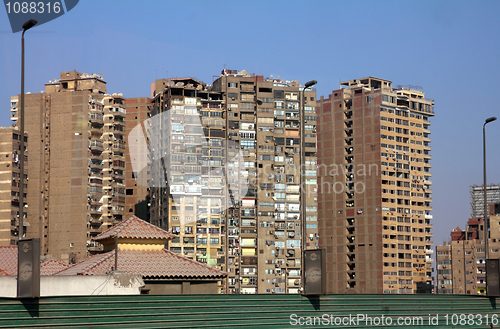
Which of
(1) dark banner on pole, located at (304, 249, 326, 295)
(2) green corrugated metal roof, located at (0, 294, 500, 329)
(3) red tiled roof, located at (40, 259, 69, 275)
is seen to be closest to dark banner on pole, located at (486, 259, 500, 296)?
(2) green corrugated metal roof, located at (0, 294, 500, 329)

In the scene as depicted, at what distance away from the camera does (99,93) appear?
452ft

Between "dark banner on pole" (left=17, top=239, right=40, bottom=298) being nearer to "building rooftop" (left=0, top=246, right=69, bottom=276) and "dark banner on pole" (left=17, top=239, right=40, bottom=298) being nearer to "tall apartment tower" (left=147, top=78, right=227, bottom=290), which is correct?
"building rooftop" (left=0, top=246, right=69, bottom=276)

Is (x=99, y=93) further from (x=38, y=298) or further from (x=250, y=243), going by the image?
(x=38, y=298)

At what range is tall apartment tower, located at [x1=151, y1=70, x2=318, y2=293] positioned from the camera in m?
112

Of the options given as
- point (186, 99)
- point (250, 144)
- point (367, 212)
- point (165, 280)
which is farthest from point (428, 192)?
point (165, 280)

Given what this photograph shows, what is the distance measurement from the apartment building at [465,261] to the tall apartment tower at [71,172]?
7096cm

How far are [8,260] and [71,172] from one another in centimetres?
8722

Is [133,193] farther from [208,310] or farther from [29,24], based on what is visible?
[208,310]

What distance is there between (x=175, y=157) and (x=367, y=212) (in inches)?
1514

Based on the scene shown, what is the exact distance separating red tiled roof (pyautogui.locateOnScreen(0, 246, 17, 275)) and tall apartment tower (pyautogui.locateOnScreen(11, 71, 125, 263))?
8001 cm

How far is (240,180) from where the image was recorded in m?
118

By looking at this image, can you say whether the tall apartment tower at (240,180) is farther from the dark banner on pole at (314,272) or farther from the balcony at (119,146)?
the dark banner on pole at (314,272)

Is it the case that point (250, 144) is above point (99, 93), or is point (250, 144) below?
below

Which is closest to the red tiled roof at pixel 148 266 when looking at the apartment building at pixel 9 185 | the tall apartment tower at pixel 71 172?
the apartment building at pixel 9 185
